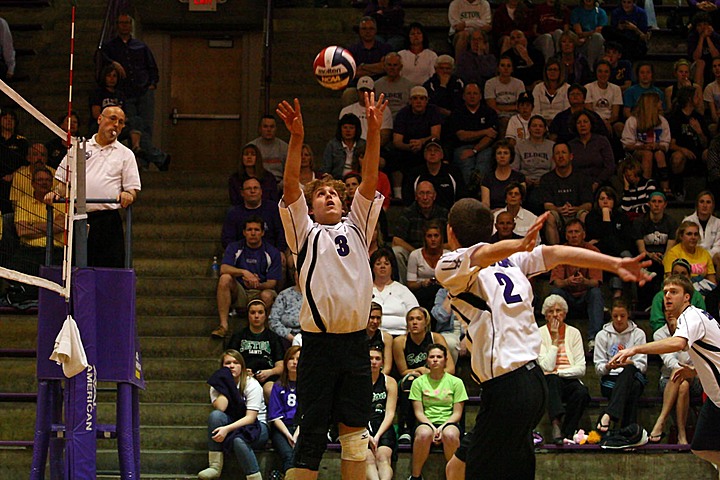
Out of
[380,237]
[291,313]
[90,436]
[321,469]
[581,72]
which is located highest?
[581,72]

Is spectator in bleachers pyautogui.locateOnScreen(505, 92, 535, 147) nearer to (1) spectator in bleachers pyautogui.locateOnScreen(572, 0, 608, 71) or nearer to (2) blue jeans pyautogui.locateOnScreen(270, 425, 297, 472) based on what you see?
(1) spectator in bleachers pyautogui.locateOnScreen(572, 0, 608, 71)

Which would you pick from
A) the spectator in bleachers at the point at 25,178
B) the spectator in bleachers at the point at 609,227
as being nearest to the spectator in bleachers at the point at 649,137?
the spectator in bleachers at the point at 609,227

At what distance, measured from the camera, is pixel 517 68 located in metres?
15.3

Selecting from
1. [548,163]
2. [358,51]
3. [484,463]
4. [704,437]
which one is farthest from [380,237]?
[484,463]

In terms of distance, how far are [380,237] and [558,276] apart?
80.2 inches

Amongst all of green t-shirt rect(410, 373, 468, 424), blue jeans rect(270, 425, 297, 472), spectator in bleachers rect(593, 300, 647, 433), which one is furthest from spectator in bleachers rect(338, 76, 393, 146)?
blue jeans rect(270, 425, 297, 472)

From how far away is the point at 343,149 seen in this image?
43.5 feet

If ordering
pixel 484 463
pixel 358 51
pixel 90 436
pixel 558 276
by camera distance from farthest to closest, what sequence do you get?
pixel 358 51
pixel 558 276
pixel 90 436
pixel 484 463

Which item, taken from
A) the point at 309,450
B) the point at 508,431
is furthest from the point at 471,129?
the point at 508,431

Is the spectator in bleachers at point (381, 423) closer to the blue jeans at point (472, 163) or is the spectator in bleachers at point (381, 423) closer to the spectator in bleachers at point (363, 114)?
the blue jeans at point (472, 163)

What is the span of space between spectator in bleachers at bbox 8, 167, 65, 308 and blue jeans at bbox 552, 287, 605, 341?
5454 mm

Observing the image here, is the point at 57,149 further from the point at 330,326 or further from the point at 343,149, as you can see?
the point at 330,326

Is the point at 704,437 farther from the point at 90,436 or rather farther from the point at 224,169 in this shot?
the point at 224,169

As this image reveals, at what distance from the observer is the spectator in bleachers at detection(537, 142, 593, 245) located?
13.0 metres
